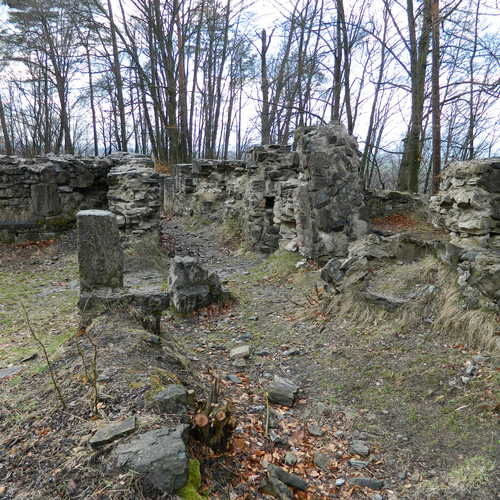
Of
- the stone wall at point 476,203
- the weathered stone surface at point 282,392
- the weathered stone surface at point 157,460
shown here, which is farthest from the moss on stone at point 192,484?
the stone wall at point 476,203

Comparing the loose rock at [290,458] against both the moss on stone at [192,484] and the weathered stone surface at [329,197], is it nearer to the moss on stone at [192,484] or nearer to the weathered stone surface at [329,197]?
the moss on stone at [192,484]

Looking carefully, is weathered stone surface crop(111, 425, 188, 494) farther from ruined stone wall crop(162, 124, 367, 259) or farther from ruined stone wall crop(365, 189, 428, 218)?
ruined stone wall crop(365, 189, 428, 218)

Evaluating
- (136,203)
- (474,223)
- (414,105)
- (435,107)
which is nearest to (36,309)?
(136,203)

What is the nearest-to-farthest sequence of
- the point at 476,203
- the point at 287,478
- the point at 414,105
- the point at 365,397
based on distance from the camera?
the point at 287,478 < the point at 365,397 < the point at 476,203 < the point at 414,105

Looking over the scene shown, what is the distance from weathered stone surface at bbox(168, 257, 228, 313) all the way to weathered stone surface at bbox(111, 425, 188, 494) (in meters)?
3.46

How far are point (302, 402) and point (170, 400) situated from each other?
1.53 metres

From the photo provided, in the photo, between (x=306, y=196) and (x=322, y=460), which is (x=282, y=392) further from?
(x=306, y=196)

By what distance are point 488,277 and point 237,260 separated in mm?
5222

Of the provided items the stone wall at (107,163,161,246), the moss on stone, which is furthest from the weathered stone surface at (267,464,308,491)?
the stone wall at (107,163,161,246)

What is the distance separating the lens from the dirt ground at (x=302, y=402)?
228 cm

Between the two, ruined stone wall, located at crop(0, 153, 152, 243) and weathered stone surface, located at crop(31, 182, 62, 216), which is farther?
weathered stone surface, located at crop(31, 182, 62, 216)

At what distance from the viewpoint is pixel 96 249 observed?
411cm

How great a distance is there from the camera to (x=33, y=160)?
8.91 meters

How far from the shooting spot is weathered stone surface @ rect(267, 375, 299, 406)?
140 inches
